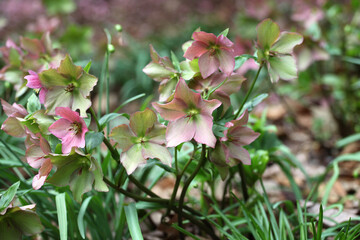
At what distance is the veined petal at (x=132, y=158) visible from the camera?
0.73m

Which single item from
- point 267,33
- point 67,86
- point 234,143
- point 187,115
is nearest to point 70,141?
point 67,86

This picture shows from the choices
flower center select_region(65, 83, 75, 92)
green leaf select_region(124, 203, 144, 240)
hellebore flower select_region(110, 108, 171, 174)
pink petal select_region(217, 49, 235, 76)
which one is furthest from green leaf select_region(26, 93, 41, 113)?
pink petal select_region(217, 49, 235, 76)

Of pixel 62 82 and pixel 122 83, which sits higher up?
pixel 62 82

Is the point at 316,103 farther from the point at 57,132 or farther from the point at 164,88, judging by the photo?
the point at 57,132

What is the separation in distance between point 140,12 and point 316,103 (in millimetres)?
2524

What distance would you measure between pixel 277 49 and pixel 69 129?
0.49m

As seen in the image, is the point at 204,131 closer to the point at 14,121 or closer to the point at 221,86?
the point at 221,86

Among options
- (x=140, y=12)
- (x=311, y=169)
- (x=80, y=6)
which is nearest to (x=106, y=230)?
(x=311, y=169)

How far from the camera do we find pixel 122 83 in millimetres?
2908

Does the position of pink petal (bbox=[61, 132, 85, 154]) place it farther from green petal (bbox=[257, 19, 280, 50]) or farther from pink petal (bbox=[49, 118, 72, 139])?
green petal (bbox=[257, 19, 280, 50])

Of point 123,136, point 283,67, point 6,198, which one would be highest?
point 283,67

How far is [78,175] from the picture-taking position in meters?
0.76

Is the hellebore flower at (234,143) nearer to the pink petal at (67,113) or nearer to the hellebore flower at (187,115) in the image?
the hellebore flower at (187,115)

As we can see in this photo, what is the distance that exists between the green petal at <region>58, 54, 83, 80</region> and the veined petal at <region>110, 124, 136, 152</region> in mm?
143
